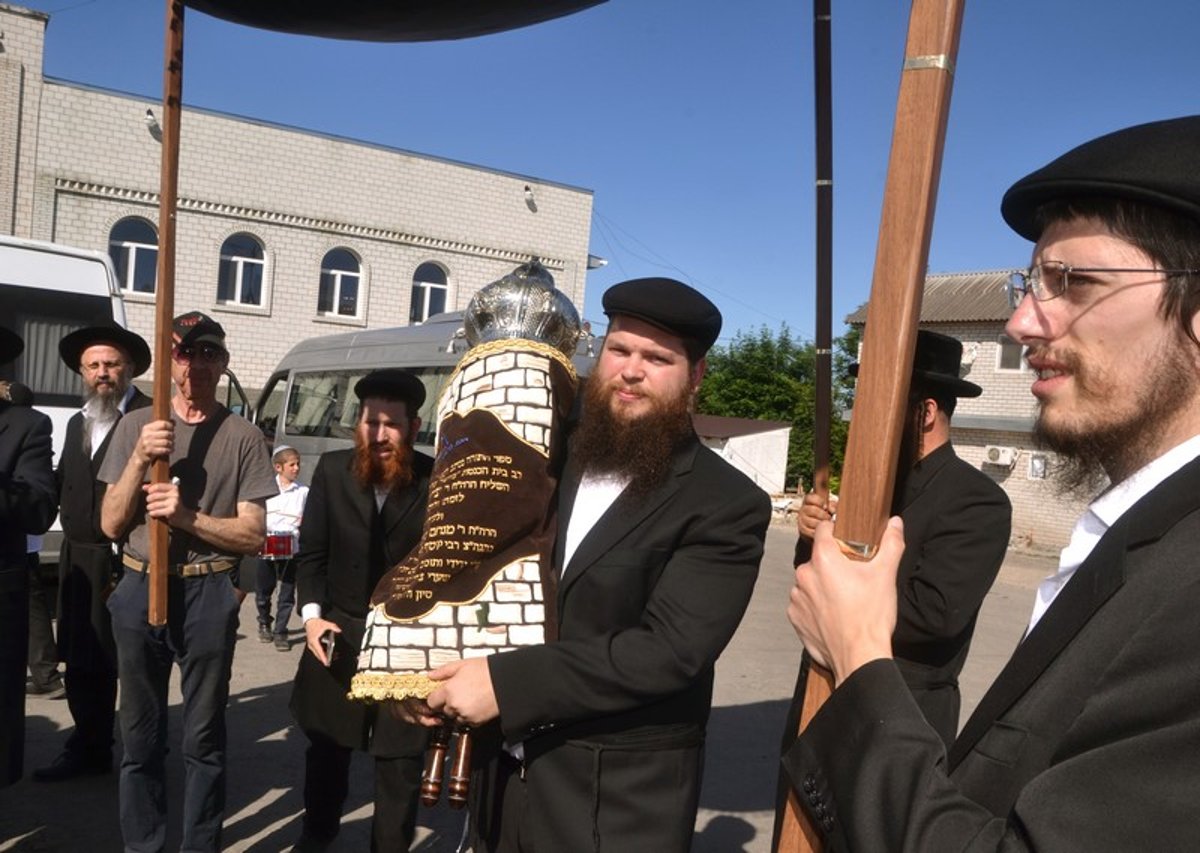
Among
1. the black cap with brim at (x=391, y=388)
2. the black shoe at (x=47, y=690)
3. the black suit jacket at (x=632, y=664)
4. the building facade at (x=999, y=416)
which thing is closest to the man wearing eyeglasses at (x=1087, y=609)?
the black suit jacket at (x=632, y=664)

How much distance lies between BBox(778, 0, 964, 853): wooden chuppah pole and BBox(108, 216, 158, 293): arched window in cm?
2474

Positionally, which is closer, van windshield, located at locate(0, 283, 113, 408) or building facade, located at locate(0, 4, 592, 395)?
Answer: van windshield, located at locate(0, 283, 113, 408)

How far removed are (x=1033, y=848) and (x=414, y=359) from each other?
11753 millimetres

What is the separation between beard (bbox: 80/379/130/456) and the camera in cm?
514

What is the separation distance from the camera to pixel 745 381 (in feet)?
129

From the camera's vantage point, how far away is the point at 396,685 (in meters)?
2.32

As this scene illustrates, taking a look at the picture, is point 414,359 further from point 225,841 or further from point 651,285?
point 651,285

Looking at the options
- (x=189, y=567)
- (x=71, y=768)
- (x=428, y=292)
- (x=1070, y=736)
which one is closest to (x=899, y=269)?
(x=1070, y=736)

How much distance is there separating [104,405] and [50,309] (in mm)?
4276

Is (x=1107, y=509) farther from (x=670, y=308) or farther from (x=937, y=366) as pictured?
(x=937, y=366)

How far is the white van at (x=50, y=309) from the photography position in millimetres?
8531

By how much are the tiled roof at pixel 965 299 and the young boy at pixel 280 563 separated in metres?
20.4

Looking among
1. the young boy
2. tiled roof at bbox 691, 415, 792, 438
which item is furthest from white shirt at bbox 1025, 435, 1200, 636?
tiled roof at bbox 691, 415, 792, 438

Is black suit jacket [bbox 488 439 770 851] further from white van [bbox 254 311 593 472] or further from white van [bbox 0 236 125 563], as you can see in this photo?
white van [bbox 254 311 593 472]
